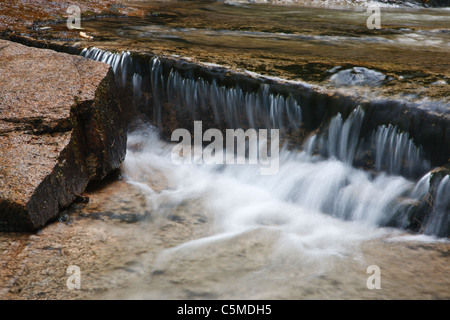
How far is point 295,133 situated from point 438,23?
6054mm

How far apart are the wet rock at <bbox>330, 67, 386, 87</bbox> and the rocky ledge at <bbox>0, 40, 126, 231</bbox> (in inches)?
94.5

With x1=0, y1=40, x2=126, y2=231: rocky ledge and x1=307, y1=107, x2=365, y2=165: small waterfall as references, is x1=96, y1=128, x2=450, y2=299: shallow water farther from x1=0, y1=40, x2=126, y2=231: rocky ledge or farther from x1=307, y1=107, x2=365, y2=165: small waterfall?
x1=0, y1=40, x2=126, y2=231: rocky ledge

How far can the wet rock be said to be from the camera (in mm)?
4629

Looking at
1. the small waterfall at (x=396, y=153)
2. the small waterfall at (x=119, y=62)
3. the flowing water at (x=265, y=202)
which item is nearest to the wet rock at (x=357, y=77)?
the flowing water at (x=265, y=202)

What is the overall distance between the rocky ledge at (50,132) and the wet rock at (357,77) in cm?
240

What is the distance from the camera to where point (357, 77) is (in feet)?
15.5

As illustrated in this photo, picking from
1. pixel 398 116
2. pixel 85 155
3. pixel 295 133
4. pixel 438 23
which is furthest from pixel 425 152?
pixel 438 23

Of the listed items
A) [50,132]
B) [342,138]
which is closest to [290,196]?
[342,138]

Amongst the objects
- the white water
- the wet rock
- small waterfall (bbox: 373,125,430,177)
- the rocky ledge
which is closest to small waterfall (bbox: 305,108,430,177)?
small waterfall (bbox: 373,125,430,177)

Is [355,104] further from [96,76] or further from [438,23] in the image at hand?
[438,23]

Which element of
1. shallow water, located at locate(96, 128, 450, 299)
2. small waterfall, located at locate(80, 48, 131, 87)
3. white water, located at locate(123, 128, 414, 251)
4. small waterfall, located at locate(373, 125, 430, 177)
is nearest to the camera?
shallow water, located at locate(96, 128, 450, 299)

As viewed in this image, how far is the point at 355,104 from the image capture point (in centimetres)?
438
